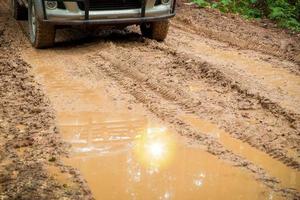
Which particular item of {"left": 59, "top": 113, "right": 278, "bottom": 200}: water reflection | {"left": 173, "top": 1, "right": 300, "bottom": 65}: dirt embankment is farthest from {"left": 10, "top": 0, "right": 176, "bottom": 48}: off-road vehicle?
{"left": 59, "top": 113, "right": 278, "bottom": 200}: water reflection

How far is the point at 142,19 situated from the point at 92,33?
139cm

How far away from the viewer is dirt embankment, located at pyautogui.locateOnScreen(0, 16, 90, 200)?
11.4 feet

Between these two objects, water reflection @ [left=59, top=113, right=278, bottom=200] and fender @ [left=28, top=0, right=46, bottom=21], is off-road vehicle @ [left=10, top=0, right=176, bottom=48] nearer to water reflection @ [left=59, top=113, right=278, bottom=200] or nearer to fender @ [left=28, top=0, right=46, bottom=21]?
fender @ [left=28, top=0, right=46, bottom=21]

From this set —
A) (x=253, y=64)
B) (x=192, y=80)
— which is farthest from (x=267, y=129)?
(x=253, y=64)

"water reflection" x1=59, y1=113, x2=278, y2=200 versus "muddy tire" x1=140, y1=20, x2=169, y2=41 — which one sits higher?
"water reflection" x1=59, y1=113, x2=278, y2=200

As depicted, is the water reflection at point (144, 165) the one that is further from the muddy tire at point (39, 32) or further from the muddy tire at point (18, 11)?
the muddy tire at point (18, 11)

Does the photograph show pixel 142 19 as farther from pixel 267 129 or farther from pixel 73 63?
pixel 267 129

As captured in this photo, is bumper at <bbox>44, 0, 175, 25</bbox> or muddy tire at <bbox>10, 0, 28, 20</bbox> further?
muddy tire at <bbox>10, 0, 28, 20</bbox>

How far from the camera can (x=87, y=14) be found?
6688 mm

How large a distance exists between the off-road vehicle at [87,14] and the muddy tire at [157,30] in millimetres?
85

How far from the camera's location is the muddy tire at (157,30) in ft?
25.1

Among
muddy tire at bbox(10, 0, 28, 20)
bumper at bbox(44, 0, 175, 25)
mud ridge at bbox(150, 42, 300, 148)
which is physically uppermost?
bumper at bbox(44, 0, 175, 25)

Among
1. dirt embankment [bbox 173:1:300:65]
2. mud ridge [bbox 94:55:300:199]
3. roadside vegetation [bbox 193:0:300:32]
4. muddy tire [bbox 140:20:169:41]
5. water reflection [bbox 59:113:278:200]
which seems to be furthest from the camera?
roadside vegetation [bbox 193:0:300:32]

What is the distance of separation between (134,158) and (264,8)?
303 inches
